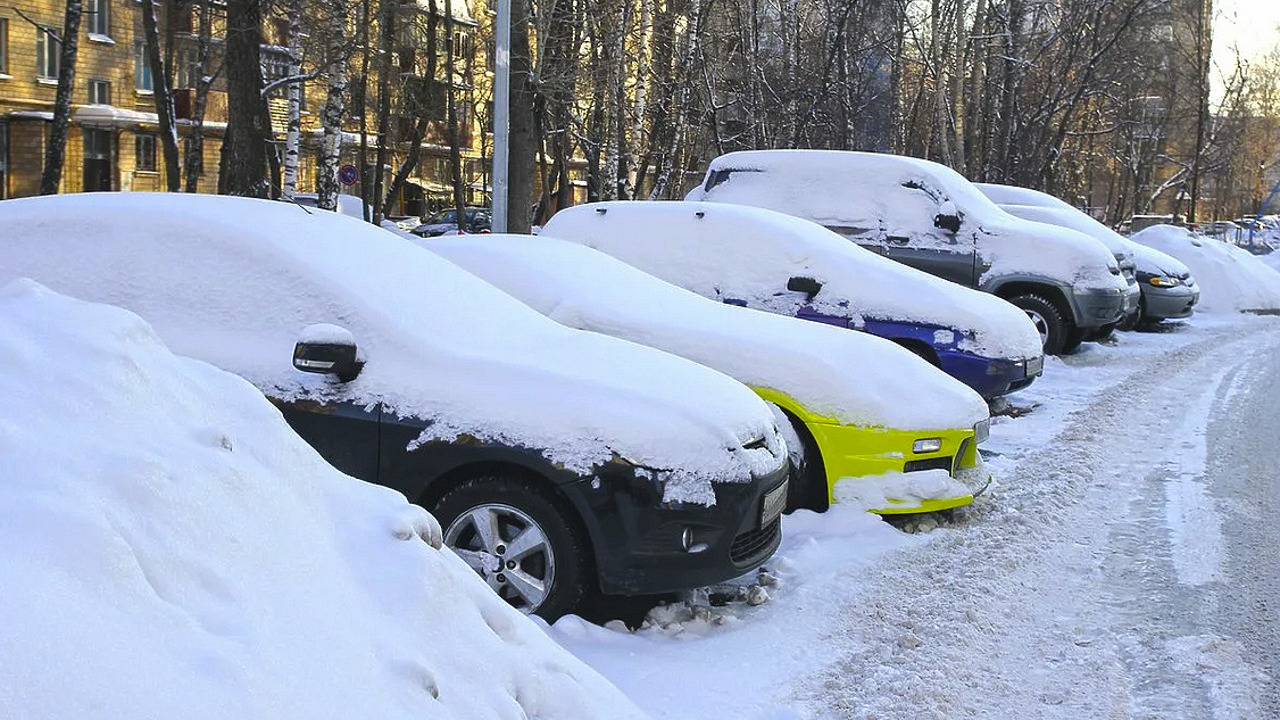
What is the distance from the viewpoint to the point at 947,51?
28.8 metres

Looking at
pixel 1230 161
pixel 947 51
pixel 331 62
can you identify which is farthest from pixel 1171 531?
pixel 1230 161

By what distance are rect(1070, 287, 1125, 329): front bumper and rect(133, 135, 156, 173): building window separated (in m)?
37.2

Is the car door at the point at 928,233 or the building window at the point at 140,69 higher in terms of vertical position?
the building window at the point at 140,69

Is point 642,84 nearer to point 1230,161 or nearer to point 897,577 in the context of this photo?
point 897,577

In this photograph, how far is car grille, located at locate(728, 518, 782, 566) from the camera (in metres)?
4.89

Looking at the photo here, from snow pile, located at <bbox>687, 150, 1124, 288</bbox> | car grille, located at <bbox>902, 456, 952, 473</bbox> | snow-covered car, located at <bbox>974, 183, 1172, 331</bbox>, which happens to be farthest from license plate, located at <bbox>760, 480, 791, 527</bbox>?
snow-covered car, located at <bbox>974, 183, 1172, 331</bbox>

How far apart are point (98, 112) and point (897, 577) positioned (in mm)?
40325

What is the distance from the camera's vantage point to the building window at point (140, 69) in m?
42.9

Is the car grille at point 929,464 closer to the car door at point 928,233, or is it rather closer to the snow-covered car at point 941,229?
the snow-covered car at point 941,229

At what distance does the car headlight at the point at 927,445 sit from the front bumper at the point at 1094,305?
7465mm

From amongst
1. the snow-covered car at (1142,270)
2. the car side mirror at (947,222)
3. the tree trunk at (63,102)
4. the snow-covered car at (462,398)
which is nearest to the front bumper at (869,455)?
the snow-covered car at (462,398)

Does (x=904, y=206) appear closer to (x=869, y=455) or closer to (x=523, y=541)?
(x=869, y=455)

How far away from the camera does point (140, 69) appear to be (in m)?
43.3

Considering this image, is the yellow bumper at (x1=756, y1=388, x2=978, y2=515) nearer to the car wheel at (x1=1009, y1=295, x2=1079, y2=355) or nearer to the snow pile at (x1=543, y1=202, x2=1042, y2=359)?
the snow pile at (x1=543, y1=202, x2=1042, y2=359)
